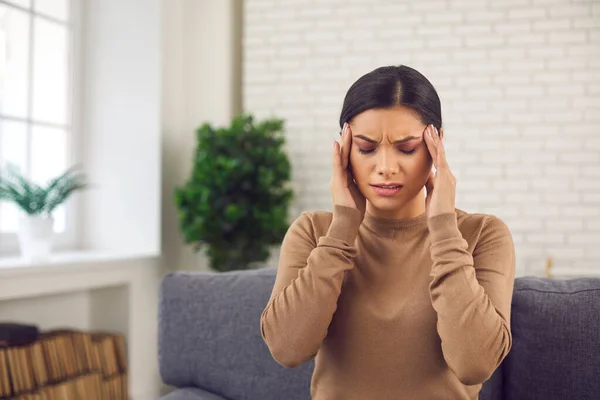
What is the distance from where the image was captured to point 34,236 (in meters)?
3.16

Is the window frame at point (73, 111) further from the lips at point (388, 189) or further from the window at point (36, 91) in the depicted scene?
the lips at point (388, 189)

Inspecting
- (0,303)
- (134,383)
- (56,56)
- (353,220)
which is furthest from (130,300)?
(353,220)

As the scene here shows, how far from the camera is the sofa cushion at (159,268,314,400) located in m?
1.89

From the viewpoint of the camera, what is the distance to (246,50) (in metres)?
4.65

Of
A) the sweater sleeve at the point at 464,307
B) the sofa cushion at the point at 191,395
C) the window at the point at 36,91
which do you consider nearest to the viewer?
the sweater sleeve at the point at 464,307

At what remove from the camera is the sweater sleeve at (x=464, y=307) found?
132 centimetres

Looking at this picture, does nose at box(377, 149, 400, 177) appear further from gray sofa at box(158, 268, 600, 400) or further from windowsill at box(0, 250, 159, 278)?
windowsill at box(0, 250, 159, 278)

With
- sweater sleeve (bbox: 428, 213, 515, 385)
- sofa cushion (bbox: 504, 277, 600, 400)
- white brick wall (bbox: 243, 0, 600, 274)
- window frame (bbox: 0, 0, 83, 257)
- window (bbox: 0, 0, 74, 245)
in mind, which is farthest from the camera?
white brick wall (bbox: 243, 0, 600, 274)

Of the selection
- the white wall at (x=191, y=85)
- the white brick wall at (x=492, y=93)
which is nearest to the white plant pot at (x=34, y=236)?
the white wall at (x=191, y=85)

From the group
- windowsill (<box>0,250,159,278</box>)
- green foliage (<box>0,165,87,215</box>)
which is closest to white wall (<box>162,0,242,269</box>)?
windowsill (<box>0,250,159,278</box>)

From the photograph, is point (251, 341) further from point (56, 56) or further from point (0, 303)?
point (56, 56)

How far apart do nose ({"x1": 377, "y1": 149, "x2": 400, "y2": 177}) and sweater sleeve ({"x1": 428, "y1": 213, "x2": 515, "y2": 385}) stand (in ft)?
0.41

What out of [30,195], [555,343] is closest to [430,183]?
[555,343]

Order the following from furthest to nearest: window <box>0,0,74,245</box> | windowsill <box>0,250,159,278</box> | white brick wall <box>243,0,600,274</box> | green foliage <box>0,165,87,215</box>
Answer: white brick wall <box>243,0,600,274</box> < window <box>0,0,74,245</box> < green foliage <box>0,165,87,215</box> < windowsill <box>0,250,159,278</box>
